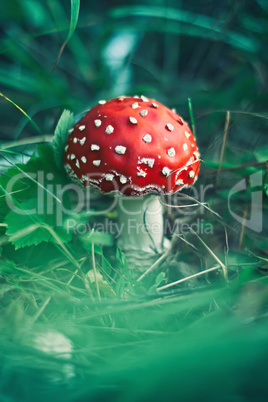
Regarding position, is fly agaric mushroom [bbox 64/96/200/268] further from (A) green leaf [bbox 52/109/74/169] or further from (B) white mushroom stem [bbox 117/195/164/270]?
(B) white mushroom stem [bbox 117/195/164/270]

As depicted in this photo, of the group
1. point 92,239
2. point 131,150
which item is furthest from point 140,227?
point 131,150

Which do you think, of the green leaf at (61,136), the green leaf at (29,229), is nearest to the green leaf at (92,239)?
the green leaf at (29,229)

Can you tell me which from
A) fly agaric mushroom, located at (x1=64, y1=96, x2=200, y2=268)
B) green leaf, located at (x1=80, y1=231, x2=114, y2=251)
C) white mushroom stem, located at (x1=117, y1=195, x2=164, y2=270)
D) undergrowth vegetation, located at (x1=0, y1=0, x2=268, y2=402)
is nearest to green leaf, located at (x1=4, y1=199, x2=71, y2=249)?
undergrowth vegetation, located at (x1=0, y1=0, x2=268, y2=402)

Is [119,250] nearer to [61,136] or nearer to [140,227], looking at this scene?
[140,227]

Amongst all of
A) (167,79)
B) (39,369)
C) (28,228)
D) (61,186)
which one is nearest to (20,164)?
(61,186)

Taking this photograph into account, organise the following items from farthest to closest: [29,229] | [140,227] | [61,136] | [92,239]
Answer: [140,227], [61,136], [92,239], [29,229]

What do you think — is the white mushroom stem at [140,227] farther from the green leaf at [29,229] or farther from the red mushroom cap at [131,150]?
the green leaf at [29,229]

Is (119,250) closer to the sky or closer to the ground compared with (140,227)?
closer to the ground
